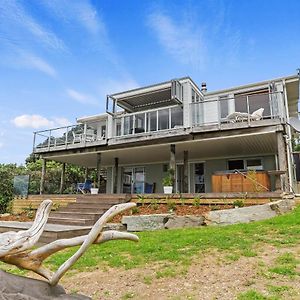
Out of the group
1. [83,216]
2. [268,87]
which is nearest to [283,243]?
[83,216]

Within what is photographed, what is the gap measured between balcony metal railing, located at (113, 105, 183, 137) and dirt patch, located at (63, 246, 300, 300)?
9.71 m

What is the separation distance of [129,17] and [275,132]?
23.4 ft

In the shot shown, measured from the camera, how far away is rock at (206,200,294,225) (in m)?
8.43

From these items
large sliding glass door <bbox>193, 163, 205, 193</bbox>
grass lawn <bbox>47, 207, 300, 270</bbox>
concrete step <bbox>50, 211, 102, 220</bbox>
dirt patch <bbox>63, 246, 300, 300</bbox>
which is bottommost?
dirt patch <bbox>63, 246, 300, 300</bbox>

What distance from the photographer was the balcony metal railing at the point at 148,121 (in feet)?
46.6

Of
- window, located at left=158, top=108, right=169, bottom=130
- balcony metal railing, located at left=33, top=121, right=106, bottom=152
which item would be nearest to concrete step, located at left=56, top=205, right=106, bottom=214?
balcony metal railing, located at left=33, top=121, right=106, bottom=152

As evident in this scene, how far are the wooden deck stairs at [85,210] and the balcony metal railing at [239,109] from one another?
4939 millimetres

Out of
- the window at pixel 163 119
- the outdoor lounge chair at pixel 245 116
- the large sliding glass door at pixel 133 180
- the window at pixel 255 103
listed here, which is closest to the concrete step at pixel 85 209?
the window at pixel 163 119

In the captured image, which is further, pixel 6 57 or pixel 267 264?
pixel 6 57

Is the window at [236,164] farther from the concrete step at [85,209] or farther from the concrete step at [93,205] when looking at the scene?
the concrete step at [85,209]

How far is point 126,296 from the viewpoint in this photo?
3709mm

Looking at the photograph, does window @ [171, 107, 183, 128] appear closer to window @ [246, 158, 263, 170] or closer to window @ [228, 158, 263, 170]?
window @ [228, 158, 263, 170]

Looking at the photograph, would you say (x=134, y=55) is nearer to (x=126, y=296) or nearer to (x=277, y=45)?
(x=277, y=45)

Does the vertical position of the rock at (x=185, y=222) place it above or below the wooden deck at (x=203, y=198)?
below
